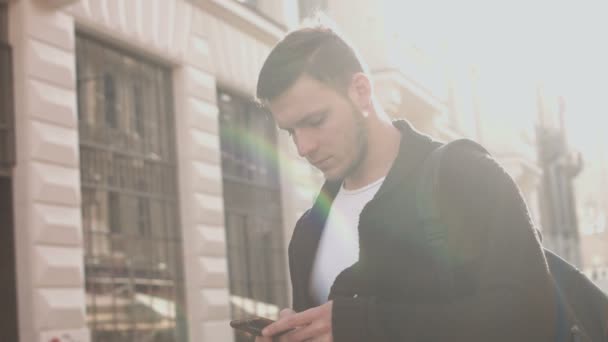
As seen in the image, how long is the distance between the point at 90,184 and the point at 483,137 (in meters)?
20.0

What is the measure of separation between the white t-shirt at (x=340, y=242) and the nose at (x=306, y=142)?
0.17 m

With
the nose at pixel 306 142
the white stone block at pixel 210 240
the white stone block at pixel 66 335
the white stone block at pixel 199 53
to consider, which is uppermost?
the white stone block at pixel 199 53

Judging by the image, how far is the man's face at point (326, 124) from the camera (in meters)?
2.46

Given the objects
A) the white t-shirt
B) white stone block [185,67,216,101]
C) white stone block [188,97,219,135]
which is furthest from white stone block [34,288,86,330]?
the white t-shirt

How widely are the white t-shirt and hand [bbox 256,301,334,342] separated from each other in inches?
10.6

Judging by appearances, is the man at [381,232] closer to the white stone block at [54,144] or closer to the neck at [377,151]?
the neck at [377,151]

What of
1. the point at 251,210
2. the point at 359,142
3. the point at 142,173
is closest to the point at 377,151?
the point at 359,142

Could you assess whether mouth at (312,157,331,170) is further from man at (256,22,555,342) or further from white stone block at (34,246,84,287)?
white stone block at (34,246,84,287)

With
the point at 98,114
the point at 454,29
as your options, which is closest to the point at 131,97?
the point at 98,114

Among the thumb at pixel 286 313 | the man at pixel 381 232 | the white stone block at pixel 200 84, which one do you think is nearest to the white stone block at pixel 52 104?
the white stone block at pixel 200 84

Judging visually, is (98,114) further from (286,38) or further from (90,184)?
(286,38)

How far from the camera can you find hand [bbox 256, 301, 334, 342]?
221 cm

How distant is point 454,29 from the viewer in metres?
26.1

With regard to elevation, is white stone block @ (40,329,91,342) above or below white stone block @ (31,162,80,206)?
below
